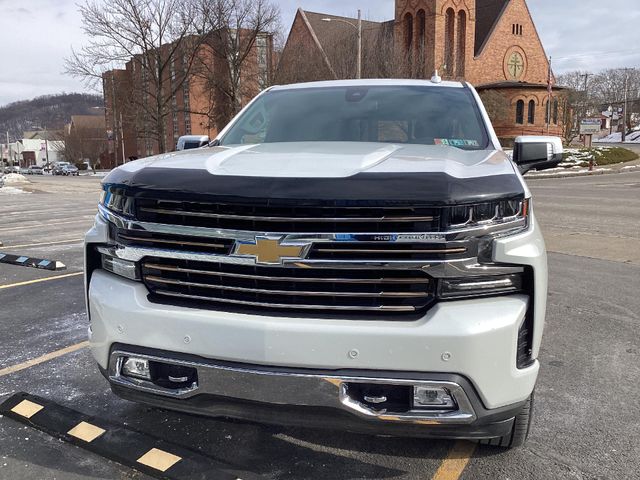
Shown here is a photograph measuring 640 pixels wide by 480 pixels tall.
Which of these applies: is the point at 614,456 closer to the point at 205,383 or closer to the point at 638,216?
the point at 205,383

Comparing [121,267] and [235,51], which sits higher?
[235,51]

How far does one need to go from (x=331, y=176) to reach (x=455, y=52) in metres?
49.3

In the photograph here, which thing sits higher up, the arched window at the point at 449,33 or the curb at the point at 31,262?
the arched window at the point at 449,33

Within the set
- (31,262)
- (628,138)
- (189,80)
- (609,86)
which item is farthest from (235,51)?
(609,86)

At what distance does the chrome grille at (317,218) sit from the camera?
2.13 metres

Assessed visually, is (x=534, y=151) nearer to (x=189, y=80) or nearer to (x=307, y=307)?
(x=307, y=307)

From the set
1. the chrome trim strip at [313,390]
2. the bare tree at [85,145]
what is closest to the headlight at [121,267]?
the chrome trim strip at [313,390]

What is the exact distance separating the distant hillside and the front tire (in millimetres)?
159591

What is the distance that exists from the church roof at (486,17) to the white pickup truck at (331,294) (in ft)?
193

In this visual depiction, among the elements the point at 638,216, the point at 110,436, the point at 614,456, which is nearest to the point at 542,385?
the point at 614,456

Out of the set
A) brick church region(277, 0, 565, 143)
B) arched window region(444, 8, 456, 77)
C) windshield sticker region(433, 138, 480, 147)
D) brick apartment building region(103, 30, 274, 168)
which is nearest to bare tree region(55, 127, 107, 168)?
brick apartment building region(103, 30, 274, 168)

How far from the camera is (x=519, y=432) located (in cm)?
269

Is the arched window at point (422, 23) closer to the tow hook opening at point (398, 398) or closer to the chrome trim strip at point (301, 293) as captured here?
the chrome trim strip at point (301, 293)

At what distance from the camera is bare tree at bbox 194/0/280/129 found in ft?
135
